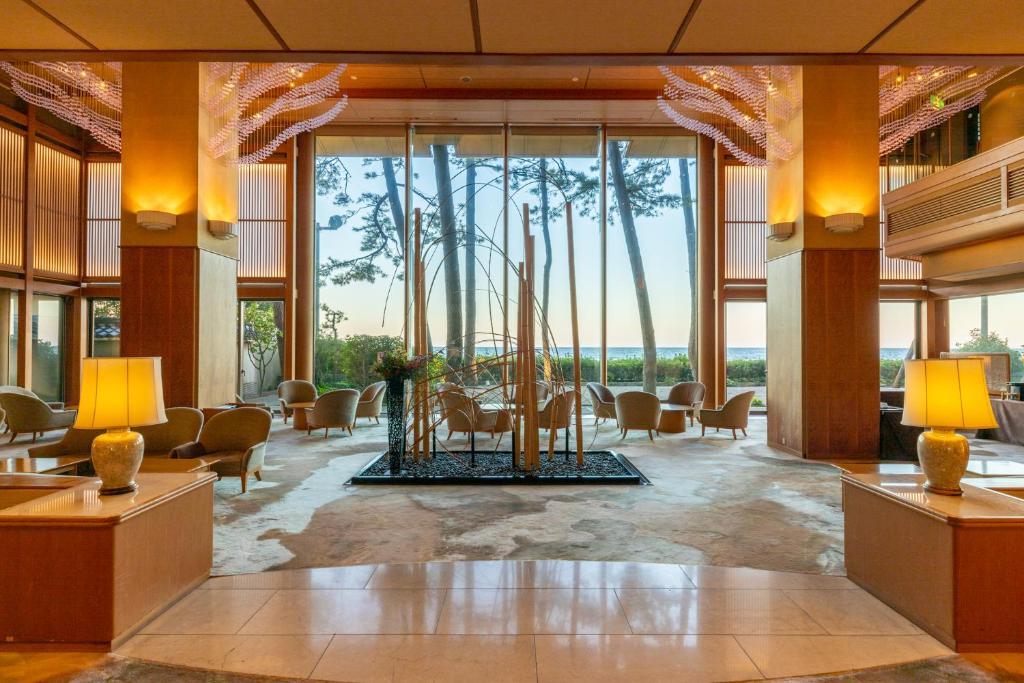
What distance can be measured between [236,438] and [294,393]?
4.39 meters

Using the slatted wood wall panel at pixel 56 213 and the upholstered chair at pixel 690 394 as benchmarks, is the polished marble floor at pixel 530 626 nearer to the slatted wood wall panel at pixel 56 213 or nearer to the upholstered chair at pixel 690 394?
the upholstered chair at pixel 690 394

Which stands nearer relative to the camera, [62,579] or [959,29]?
[959,29]

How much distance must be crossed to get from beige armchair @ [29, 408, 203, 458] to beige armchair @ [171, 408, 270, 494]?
162 millimetres

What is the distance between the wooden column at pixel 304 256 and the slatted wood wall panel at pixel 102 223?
3.25m

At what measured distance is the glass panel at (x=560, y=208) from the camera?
419 inches

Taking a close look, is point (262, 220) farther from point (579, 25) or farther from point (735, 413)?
point (579, 25)

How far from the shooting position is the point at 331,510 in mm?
4730

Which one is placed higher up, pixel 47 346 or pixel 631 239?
pixel 631 239

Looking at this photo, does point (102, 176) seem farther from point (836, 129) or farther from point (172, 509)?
point (836, 129)

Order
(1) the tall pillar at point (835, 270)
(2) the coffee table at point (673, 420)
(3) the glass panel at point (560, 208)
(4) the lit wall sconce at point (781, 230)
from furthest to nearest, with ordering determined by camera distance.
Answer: (3) the glass panel at point (560, 208) < (2) the coffee table at point (673, 420) < (4) the lit wall sconce at point (781, 230) < (1) the tall pillar at point (835, 270)

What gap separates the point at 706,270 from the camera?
10.8 meters

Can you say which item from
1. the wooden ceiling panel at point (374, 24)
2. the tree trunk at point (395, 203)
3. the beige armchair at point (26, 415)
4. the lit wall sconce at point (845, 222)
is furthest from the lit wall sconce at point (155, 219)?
the lit wall sconce at point (845, 222)

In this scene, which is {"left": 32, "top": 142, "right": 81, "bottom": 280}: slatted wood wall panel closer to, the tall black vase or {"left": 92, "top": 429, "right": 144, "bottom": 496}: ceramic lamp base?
the tall black vase

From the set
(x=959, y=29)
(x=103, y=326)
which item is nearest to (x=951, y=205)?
(x=959, y=29)
